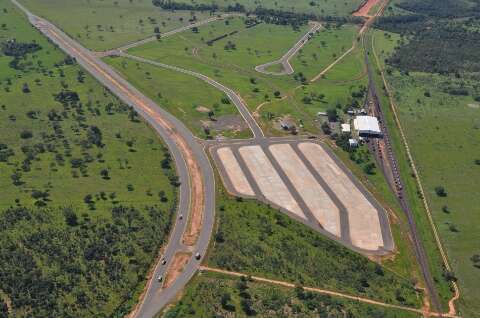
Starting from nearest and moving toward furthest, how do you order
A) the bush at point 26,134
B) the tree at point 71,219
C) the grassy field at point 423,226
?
the grassy field at point 423,226
the tree at point 71,219
the bush at point 26,134

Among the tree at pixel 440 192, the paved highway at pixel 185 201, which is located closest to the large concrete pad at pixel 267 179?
the paved highway at pixel 185 201

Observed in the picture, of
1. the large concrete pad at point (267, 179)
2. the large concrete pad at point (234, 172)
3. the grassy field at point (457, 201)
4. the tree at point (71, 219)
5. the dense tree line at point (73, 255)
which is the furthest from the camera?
the large concrete pad at point (234, 172)

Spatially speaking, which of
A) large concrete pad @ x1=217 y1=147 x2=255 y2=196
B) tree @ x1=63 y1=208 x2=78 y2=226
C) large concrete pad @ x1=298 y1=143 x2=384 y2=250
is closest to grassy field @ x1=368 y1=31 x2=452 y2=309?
large concrete pad @ x1=298 y1=143 x2=384 y2=250

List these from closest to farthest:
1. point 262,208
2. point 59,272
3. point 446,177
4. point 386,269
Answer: point 59,272 → point 386,269 → point 262,208 → point 446,177

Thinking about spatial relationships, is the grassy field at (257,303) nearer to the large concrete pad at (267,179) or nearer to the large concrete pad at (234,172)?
the large concrete pad at (267,179)

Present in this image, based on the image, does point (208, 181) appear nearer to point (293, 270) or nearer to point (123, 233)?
point (123, 233)

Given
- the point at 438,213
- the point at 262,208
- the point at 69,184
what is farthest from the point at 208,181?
the point at 438,213

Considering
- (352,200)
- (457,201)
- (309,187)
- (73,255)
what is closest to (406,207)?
(352,200)
